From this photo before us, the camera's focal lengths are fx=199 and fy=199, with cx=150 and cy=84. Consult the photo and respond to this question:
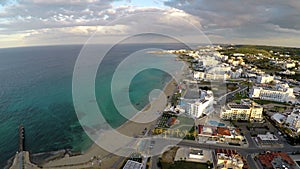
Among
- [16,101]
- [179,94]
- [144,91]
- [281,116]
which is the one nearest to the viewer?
[281,116]

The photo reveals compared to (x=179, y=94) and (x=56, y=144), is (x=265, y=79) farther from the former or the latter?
(x=56, y=144)

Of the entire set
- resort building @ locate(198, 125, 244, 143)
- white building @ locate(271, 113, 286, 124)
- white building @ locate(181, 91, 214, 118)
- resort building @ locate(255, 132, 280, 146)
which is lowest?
resort building @ locate(255, 132, 280, 146)

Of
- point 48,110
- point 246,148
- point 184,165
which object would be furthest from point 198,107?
point 48,110

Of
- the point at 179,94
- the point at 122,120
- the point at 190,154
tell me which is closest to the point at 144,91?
the point at 179,94

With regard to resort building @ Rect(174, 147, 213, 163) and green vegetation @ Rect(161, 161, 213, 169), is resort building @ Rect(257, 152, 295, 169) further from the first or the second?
green vegetation @ Rect(161, 161, 213, 169)

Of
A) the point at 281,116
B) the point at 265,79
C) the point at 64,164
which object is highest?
the point at 265,79

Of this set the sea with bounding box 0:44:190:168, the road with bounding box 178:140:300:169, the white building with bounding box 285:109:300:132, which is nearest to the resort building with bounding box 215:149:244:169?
the road with bounding box 178:140:300:169
